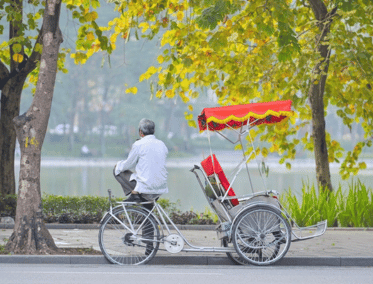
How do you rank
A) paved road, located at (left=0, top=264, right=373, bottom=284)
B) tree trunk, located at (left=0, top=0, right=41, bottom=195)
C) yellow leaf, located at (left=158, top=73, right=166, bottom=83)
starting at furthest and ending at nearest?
tree trunk, located at (left=0, top=0, right=41, bottom=195) → yellow leaf, located at (left=158, top=73, right=166, bottom=83) → paved road, located at (left=0, top=264, right=373, bottom=284)

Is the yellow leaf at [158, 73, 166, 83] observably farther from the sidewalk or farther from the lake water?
the lake water

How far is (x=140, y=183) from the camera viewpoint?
880cm

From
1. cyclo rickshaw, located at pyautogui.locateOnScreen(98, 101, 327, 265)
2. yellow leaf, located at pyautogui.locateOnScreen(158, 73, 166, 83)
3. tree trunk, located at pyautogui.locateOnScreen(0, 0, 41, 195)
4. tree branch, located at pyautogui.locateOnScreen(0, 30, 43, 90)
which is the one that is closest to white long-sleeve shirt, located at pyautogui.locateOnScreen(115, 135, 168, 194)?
cyclo rickshaw, located at pyautogui.locateOnScreen(98, 101, 327, 265)

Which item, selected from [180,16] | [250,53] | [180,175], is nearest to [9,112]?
[180,16]

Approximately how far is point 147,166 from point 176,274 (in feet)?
5.37

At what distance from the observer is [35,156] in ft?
32.1

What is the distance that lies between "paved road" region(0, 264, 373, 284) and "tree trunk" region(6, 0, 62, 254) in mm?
748

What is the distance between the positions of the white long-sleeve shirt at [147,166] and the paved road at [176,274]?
1136 mm

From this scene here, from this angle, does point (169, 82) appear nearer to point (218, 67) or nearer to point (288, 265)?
point (218, 67)


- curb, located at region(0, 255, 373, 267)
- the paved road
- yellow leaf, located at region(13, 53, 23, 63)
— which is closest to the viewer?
the paved road

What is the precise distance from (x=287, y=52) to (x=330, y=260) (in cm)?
406

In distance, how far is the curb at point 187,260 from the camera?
29.8 ft

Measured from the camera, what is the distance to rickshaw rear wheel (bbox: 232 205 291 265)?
8.90m

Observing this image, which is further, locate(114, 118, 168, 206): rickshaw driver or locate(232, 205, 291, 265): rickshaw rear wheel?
locate(232, 205, 291, 265): rickshaw rear wheel
